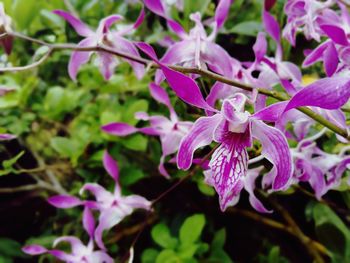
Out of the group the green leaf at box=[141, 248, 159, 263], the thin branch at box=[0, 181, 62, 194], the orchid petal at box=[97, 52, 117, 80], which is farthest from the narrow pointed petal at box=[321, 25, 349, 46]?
the thin branch at box=[0, 181, 62, 194]

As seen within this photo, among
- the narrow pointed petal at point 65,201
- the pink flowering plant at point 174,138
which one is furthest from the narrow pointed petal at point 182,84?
the narrow pointed petal at point 65,201

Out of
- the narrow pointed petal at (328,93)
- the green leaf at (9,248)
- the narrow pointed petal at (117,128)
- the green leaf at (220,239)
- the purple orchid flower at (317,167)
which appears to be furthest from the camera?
the green leaf at (9,248)

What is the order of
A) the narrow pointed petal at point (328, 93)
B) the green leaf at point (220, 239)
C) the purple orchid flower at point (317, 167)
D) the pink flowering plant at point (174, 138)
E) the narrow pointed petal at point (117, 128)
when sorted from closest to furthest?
the narrow pointed petal at point (328, 93) < the pink flowering plant at point (174, 138) < the purple orchid flower at point (317, 167) < the narrow pointed petal at point (117, 128) < the green leaf at point (220, 239)

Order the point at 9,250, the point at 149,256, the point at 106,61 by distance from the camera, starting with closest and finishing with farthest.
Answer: the point at 106,61, the point at 149,256, the point at 9,250

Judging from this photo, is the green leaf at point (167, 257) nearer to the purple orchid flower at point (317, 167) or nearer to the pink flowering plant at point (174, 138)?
the pink flowering plant at point (174, 138)

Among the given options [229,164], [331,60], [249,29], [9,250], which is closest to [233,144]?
[229,164]

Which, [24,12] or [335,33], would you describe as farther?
[24,12]

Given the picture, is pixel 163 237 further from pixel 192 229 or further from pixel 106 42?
pixel 106 42
